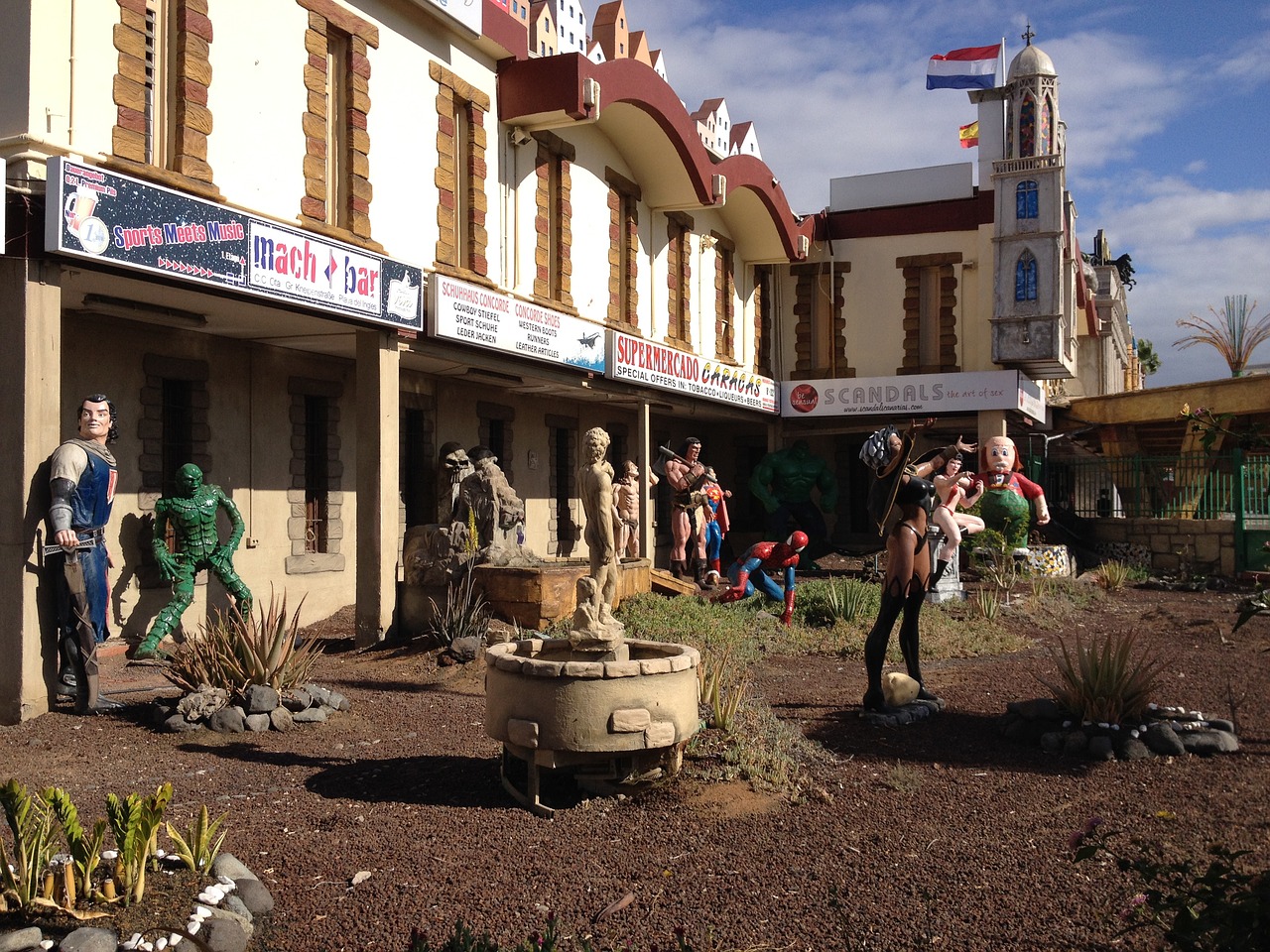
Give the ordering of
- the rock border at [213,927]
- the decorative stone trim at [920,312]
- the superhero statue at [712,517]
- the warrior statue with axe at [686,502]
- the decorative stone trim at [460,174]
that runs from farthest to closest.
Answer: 1. the decorative stone trim at [920,312]
2. the superhero statue at [712,517]
3. the warrior statue with axe at [686,502]
4. the decorative stone trim at [460,174]
5. the rock border at [213,927]

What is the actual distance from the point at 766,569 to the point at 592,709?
24.4ft

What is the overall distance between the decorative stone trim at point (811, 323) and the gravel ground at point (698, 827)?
13870mm

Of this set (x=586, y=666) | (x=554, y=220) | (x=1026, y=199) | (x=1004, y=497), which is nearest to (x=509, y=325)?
(x=554, y=220)

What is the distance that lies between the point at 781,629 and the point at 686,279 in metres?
8.37

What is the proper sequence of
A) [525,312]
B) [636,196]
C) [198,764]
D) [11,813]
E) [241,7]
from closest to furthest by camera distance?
[11,813]
[198,764]
[241,7]
[525,312]
[636,196]

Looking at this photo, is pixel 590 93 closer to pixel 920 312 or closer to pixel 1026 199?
pixel 1026 199

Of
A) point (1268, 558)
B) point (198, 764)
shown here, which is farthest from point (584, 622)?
point (1268, 558)

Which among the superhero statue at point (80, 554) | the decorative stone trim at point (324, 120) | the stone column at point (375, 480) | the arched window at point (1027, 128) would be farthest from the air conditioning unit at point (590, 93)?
the arched window at point (1027, 128)

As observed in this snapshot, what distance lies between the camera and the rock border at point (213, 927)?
11.6 feet

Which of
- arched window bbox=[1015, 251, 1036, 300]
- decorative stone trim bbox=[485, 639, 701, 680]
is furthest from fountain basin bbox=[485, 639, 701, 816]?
arched window bbox=[1015, 251, 1036, 300]

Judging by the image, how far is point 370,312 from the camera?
10086 mm

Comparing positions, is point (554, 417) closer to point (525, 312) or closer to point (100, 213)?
point (525, 312)

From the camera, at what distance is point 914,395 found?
20.1 m

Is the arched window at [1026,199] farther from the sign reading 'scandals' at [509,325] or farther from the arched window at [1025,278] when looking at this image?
the sign reading 'scandals' at [509,325]
